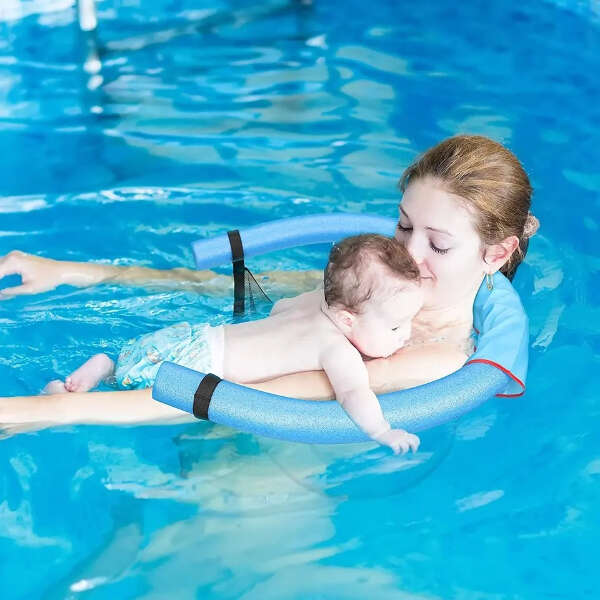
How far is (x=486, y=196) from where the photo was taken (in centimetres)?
320

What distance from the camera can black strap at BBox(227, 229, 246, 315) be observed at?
12.8 ft

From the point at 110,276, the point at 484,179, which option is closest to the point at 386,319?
the point at 484,179

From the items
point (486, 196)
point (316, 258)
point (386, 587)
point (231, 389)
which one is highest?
point (486, 196)

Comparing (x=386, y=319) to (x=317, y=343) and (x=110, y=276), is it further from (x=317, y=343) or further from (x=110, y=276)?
(x=110, y=276)

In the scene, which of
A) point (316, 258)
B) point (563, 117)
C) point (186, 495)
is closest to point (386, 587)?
point (186, 495)

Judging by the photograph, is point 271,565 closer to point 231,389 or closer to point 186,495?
point 186,495

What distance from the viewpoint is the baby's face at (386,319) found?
3096 millimetres

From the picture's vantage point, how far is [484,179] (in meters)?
3.21

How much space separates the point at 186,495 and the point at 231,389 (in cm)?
53

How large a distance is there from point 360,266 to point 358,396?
1.40 ft

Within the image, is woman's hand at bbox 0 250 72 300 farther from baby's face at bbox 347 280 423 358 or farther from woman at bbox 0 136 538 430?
baby's face at bbox 347 280 423 358

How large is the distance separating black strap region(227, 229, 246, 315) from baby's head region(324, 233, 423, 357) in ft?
2.56

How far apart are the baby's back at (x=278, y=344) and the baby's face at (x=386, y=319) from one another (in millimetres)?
91

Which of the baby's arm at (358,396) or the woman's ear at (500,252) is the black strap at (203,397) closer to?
the baby's arm at (358,396)
